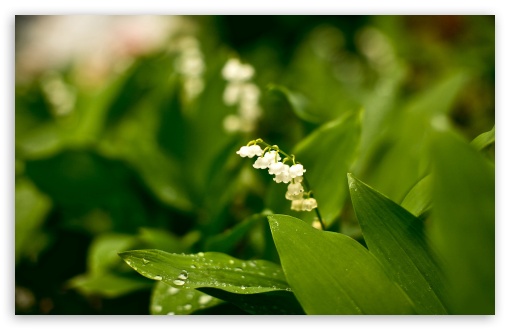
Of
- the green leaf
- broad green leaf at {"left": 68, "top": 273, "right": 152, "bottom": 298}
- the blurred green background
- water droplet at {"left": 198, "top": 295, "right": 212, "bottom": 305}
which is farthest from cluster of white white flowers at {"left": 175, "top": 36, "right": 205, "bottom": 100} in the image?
water droplet at {"left": 198, "top": 295, "right": 212, "bottom": 305}

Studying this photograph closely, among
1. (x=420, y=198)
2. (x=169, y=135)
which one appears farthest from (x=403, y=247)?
(x=169, y=135)

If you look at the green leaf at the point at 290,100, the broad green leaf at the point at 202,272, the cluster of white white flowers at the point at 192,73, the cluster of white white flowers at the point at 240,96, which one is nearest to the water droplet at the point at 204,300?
the broad green leaf at the point at 202,272


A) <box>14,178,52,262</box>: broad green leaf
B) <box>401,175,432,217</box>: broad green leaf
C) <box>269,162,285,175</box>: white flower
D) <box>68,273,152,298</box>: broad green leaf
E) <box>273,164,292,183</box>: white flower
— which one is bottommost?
<box>68,273,152,298</box>: broad green leaf

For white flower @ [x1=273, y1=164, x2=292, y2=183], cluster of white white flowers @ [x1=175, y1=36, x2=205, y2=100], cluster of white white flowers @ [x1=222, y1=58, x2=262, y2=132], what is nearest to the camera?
white flower @ [x1=273, y1=164, x2=292, y2=183]

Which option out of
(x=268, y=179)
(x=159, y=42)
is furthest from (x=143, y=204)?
(x=159, y=42)

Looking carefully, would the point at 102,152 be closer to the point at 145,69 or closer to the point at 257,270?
the point at 145,69

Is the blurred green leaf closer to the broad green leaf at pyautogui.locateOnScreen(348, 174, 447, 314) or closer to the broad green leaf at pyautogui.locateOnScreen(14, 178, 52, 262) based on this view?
the broad green leaf at pyautogui.locateOnScreen(14, 178, 52, 262)

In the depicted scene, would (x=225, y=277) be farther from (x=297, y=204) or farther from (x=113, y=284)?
(x=113, y=284)
